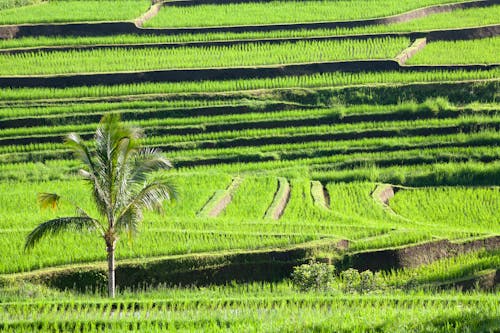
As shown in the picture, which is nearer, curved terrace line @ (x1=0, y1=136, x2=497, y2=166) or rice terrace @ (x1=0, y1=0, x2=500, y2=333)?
rice terrace @ (x1=0, y1=0, x2=500, y2=333)

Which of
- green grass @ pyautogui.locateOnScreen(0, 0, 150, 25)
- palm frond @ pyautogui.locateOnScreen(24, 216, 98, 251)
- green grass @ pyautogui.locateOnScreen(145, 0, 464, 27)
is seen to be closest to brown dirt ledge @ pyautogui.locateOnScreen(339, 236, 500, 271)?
palm frond @ pyautogui.locateOnScreen(24, 216, 98, 251)

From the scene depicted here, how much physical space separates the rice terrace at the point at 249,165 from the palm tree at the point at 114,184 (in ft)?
0.12

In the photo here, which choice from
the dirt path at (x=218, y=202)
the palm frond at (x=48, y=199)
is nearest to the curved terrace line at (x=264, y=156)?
the dirt path at (x=218, y=202)

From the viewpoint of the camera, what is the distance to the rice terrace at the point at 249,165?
65.9 feet

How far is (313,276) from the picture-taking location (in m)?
23.5

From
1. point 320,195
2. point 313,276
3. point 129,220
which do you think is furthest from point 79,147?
point 320,195

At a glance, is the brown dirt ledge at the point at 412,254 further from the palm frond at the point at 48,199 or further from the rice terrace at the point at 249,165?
the palm frond at the point at 48,199

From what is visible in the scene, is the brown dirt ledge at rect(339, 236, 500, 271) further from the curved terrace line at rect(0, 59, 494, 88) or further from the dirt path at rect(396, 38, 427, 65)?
the dirt path at rect(396, 38, 427, 65)

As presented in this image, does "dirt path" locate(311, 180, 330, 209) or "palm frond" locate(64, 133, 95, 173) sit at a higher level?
"palm frond" locate(64, 133, 95, 173)

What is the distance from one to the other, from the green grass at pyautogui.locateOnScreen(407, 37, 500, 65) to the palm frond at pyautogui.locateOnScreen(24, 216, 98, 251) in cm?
2540

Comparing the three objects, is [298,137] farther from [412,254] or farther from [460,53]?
[412,254]

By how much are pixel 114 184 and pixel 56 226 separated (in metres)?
1.15

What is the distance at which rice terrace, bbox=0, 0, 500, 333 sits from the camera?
20078mm

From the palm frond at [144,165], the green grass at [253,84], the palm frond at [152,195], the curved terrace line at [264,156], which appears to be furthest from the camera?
the green grass at [253,84]
